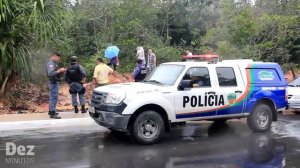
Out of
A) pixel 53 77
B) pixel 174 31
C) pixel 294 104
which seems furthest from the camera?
pixel 174 31

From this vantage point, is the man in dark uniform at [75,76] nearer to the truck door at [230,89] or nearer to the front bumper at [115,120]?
the front bumper at [115,120]

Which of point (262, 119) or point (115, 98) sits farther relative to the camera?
point (262, 119)

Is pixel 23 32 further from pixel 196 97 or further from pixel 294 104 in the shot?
pixel 294 104

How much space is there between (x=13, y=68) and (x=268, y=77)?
7453 mm

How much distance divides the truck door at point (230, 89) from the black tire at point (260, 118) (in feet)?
1.77

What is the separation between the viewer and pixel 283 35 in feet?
68.3

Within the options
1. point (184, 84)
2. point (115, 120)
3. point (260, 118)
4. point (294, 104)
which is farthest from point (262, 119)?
point (115, 120)

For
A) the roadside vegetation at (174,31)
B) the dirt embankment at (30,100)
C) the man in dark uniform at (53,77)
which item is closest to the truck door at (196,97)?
the man in dark uniform at (53,77)

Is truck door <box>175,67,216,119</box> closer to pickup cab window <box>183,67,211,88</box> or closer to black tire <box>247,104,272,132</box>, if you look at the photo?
pickup cab window <box>183,67,211,88</box>

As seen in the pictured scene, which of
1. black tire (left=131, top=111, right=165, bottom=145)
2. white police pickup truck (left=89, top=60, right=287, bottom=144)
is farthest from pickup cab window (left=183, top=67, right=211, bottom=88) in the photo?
black tire (left=131, top=111, right=165, bottom=145)

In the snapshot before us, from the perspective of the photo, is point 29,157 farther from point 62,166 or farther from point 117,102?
point 117,102

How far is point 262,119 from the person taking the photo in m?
10.6

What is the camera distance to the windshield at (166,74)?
9.41m

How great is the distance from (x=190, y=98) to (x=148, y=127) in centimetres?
119
